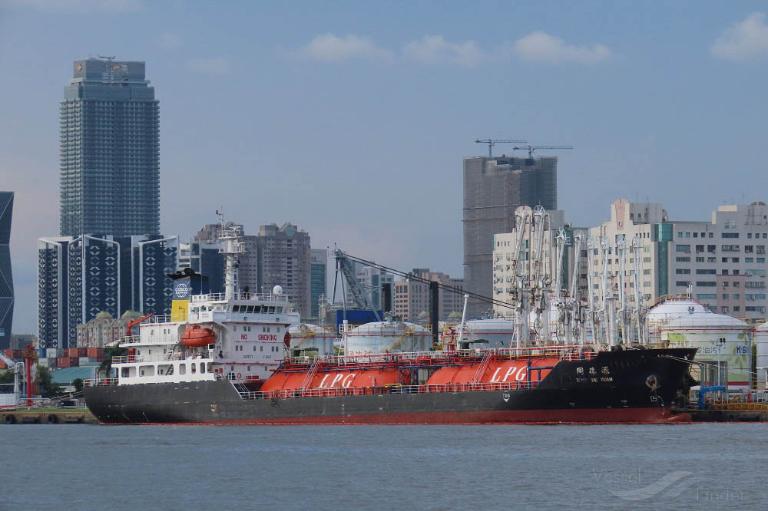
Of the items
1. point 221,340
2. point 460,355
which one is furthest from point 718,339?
point 221,340

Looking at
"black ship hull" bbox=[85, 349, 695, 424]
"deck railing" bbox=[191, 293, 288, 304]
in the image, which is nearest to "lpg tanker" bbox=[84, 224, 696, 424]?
"black ship hull" bbox=[85, 349, 695, 424]

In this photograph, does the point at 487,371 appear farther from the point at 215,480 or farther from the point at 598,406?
the point at 215,480

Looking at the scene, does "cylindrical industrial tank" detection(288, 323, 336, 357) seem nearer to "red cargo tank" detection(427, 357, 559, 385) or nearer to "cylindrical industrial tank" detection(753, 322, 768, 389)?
"cylindrical industrial tank" detection(753, 322, 768, 389)

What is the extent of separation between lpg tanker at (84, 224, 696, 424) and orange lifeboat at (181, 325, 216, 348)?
3.4 inches

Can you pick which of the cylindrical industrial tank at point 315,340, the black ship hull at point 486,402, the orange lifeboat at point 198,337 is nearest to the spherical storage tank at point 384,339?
the cylindrical industrial tank at point 315,340

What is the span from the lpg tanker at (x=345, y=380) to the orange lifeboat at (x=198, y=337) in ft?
0.29

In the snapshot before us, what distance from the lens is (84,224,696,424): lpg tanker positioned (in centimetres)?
9700

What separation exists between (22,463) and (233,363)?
28.7 m

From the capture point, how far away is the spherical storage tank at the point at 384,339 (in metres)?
161

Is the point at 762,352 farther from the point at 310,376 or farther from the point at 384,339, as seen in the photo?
the point at 310,376

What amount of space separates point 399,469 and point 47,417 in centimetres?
6510

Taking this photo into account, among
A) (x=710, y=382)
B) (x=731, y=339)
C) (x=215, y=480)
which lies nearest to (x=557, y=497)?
(x=215, y=480)

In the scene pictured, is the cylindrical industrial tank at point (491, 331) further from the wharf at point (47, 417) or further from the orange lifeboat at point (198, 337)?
the orange lifeboat at point (198, 337)

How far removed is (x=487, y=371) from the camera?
10194cm
